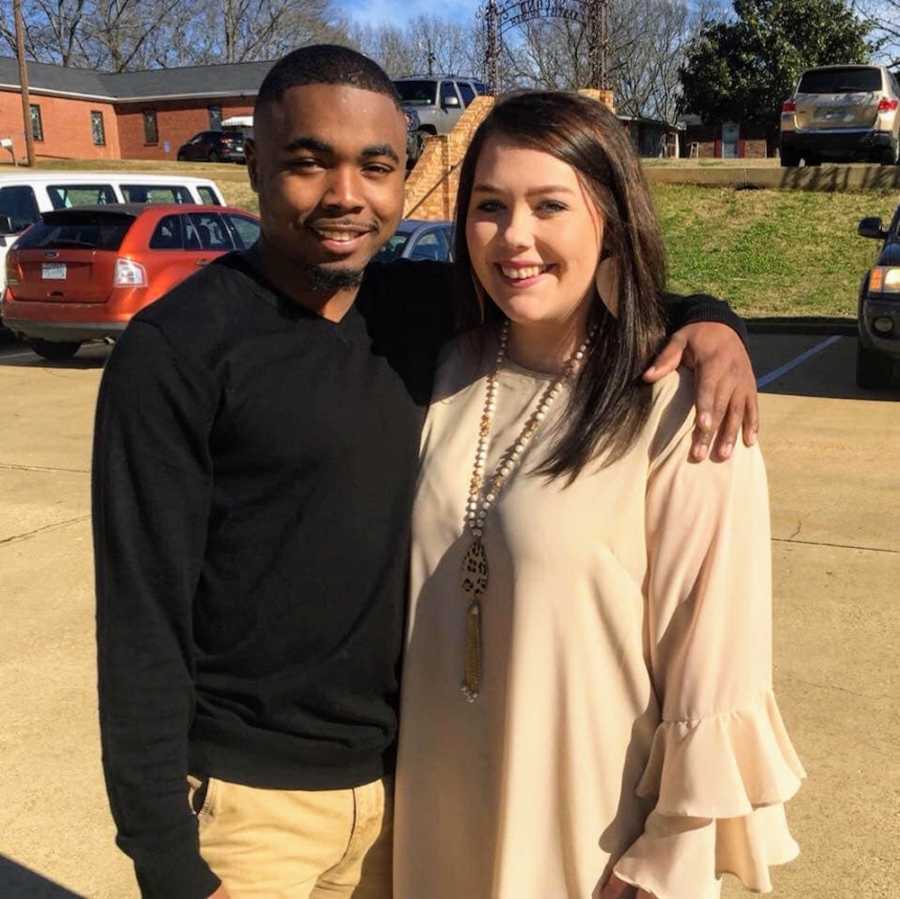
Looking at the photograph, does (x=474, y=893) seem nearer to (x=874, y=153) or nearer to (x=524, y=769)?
(x=524, y=769)

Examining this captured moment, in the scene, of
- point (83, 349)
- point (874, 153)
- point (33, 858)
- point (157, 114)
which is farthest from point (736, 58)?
point (33, 858)

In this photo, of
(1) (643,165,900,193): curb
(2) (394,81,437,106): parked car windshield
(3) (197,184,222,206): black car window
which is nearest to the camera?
(3) (197,184,222,206): black car window

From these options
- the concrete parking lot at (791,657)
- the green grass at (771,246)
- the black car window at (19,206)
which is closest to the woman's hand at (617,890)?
the concrete parking lot at (791,657)

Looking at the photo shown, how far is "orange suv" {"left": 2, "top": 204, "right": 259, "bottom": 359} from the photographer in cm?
1004

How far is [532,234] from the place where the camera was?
165 centimetres

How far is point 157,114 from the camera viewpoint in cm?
4709

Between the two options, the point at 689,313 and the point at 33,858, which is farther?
the point at 33,858

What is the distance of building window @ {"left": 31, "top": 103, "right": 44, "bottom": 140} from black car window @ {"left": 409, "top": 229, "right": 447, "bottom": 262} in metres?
39.4

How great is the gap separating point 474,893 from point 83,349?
37.4ft

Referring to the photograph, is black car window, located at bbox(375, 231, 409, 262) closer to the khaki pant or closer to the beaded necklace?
the beaded necklace

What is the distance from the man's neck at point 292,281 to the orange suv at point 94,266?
28.2 ft

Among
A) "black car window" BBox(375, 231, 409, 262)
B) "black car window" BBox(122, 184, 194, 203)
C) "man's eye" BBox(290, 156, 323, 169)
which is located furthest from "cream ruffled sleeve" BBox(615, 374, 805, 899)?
"black car window" BBox(122, 184, 194, 203)

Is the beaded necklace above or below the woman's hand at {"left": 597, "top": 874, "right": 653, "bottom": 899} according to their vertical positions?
above

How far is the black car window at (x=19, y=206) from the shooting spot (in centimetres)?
1186
